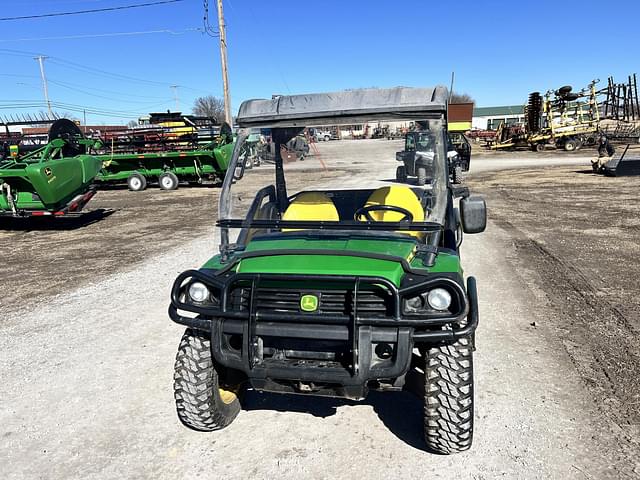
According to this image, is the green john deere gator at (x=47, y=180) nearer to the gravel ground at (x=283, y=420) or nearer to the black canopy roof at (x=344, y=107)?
the gravel ground at (x=283, y=420)

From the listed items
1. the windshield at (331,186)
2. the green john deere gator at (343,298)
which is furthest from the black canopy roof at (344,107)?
the windshield at (331,186)

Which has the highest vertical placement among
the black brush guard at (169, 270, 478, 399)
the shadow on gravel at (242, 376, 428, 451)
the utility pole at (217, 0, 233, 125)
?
the utility pole at (217, 0, 233, 125)

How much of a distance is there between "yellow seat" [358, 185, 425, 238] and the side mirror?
0.28 metres

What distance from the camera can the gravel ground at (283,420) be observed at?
2961 millimetres

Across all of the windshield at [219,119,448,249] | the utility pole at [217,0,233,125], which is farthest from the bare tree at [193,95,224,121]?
the windshield at [219,119,448,249]

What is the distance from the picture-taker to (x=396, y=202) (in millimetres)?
3650

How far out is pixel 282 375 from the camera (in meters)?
2.77

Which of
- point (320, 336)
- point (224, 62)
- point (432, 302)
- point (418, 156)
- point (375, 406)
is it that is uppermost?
point (224, 62)

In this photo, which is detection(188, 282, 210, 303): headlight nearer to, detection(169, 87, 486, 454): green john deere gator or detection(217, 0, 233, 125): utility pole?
detection(169, 87, 486, 454): green john deere gator

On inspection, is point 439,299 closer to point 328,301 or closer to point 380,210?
point 328,301

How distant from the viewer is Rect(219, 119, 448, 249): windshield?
3500mm

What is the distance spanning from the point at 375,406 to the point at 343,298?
1198 millimetres

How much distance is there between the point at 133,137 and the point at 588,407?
17.5 metres

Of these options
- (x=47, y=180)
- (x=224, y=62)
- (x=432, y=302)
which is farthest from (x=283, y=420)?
(x=224, y=62)
